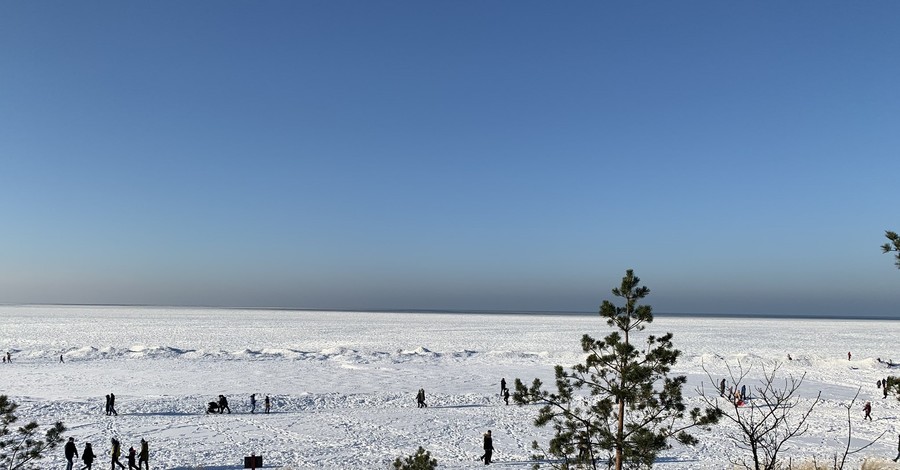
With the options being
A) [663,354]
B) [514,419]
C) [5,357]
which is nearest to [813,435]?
[514,419]

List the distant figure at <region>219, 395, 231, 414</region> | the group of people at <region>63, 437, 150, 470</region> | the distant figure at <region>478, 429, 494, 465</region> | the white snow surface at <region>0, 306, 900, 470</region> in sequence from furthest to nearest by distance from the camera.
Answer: the distant figure at <region>219, 395, 231, 414</region>, the white snow surface at <region>0, 306, 900, 470</region>, the distant figure at <region>478, 429, 494, 465</region>, the group of people at <region>63, 437, 150, 470</region>

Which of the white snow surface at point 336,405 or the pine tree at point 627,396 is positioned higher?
the pine tree at point 627,396

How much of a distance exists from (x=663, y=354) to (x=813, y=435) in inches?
585

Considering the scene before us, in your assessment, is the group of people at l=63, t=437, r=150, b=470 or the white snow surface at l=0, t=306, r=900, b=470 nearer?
the group of people at l=63, t=437, r=150, b=470

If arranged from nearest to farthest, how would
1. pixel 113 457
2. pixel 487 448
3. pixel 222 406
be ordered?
1. pixel 113 457
2. pixel 487 448
3. pixel 222 406

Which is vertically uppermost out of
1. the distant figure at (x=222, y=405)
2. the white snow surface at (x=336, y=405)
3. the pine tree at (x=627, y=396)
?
the pine tree at (x=627, y=396)

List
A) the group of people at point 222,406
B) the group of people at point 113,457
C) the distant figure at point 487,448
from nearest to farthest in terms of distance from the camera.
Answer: the group of people at point 113,457 < the distant figure at point 487,448 < the group of people at point 222,406

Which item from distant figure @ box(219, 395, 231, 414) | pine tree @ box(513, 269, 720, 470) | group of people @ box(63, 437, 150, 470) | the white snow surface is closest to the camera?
pine tree @ box(513, 269, 720, 470)

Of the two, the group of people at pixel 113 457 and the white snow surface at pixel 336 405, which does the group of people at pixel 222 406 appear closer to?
the white snow surface at pixel 336 405

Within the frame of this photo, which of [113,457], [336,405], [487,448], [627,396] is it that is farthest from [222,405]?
[627,396]

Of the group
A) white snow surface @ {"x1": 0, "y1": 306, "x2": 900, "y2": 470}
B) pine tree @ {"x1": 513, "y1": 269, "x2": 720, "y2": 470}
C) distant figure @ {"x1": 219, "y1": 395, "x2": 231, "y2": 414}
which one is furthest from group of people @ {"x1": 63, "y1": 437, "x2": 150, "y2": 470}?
pine tree @ {"x1": 513, "y1": 269, "x2": 720, "y2": 470}

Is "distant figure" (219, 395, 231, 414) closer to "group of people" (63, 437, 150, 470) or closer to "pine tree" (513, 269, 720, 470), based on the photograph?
"group of people" (63, 437, 150, 470)

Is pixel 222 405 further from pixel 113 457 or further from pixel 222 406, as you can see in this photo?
pixel 113 457

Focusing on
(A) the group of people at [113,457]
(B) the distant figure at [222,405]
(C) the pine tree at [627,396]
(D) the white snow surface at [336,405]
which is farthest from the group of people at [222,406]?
(C) the pine tree at [627,396]
